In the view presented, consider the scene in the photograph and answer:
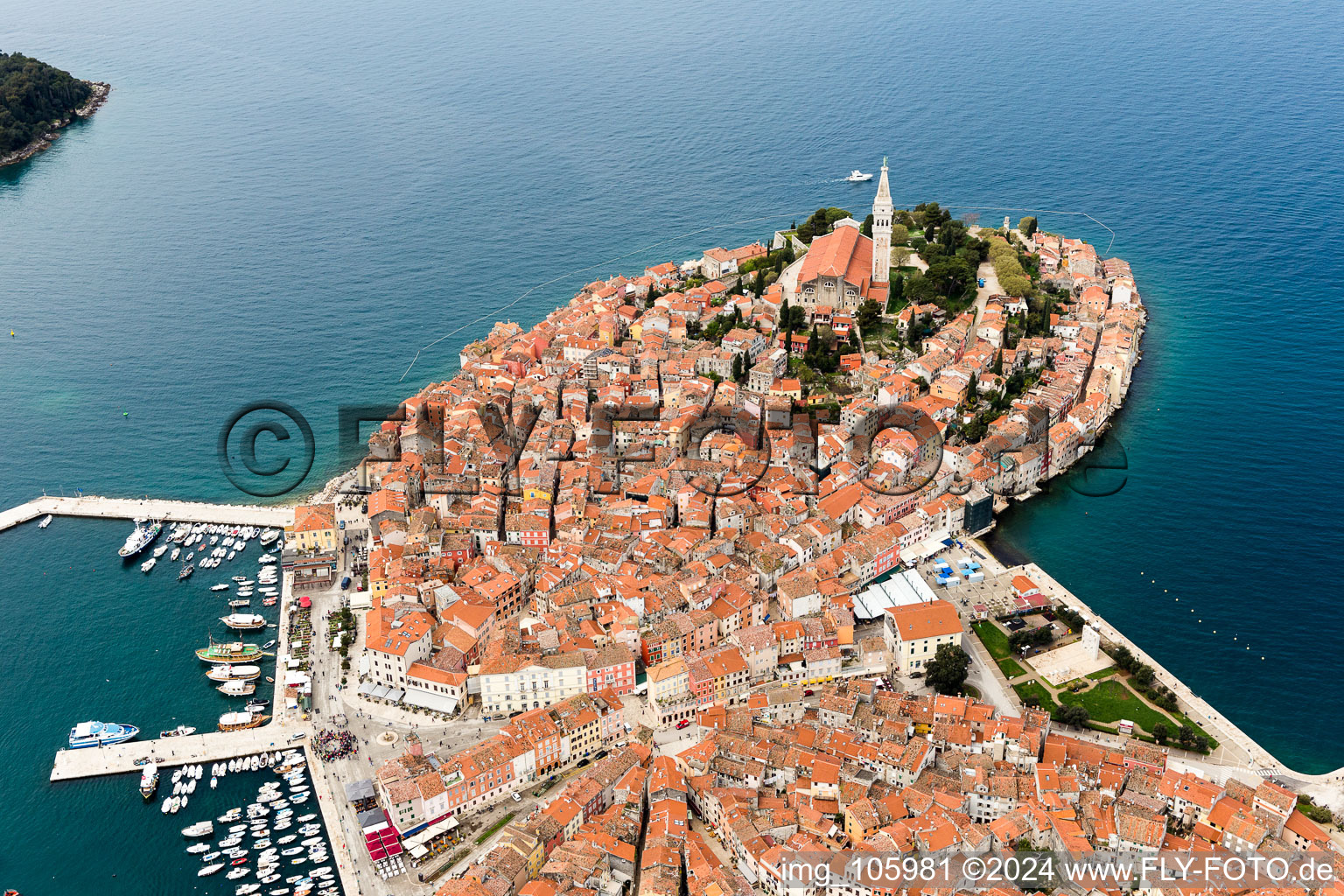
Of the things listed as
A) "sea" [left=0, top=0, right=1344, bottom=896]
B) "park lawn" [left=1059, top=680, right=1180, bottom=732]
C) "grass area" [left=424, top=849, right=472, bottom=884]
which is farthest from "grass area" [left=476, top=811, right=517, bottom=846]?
"park lawn" [left=1059, top=680, right=1180, bottom=732]

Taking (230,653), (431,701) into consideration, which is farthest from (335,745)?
(230,653)

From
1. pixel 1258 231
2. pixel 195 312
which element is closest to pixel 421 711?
pixel 195 312

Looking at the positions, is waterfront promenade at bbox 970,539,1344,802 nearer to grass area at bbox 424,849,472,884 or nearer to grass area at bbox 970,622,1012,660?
grass area at bbox 970,622,1012,660

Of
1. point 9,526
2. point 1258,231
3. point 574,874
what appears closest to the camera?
point 574,874

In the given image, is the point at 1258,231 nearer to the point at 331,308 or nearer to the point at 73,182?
the point at 331,308

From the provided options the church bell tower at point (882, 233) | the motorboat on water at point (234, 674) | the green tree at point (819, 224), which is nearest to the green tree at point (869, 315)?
the church bell tower at point (882, 233)

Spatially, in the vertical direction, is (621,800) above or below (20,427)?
below
